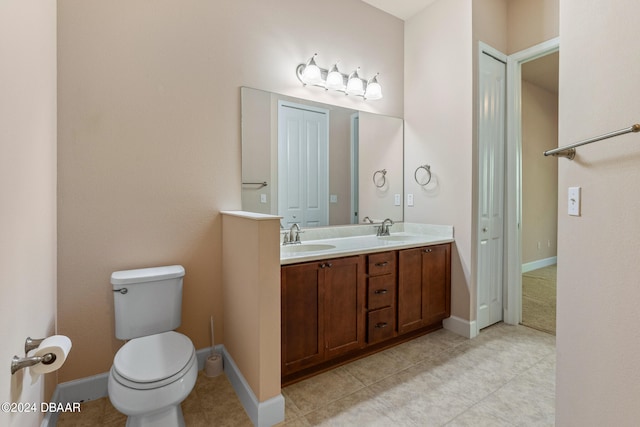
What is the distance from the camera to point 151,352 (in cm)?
149

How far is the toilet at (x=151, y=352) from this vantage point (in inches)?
50.3

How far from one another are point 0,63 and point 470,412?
2420 millimetres

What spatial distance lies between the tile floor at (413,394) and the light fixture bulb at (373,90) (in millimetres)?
2179

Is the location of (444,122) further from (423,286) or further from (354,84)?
(423,286)

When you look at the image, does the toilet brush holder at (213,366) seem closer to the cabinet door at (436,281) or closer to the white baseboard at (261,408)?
the white baseboard at (261,408)

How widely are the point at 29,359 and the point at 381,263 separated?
6.09 feet

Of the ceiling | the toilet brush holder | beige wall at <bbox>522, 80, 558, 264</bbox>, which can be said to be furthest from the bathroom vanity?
beige wall at <bbox>522, 80, 558, 264</bbox>

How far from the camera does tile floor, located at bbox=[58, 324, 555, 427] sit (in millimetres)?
1611

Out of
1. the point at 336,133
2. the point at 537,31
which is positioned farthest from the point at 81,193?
the point at 537,31

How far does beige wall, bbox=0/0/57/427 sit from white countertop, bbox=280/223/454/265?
43.4 inches

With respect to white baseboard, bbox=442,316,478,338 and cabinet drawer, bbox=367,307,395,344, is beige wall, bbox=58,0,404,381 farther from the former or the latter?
white baseboard, bbox=442,316,478,338

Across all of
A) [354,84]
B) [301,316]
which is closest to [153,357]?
[301,316]

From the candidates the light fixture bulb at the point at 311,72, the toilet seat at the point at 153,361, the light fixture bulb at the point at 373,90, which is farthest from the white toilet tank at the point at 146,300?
the light fixture bulb at the point at 373,90

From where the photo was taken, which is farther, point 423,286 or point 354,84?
point 354,84
